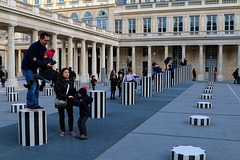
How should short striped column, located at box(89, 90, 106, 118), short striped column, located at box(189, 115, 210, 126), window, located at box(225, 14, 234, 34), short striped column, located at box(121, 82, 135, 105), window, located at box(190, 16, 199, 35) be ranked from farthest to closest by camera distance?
1. window, located at box(190, 16, 199, 35)
2. window, located at box(225, 14, 234, 34)
3. short striped column, located at box(121, 82, 135, 105)
4. short striped column, located at box(89, 90, 106, 118)
5. short striped column, located at box(189, 115, 210, 126)

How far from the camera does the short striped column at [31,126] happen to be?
5.50 metres

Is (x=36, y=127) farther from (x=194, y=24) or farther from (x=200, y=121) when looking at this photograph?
(x=194, y=24)

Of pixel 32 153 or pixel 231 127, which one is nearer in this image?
pixel 32 153

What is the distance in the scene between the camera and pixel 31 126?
554cm

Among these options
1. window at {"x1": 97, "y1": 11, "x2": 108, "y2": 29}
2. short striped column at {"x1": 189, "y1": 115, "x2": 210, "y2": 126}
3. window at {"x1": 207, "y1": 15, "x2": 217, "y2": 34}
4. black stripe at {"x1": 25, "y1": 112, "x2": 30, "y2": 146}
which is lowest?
short striped column at {"x1": 189, "y1": 115, "x2": 210, "y2": 126}

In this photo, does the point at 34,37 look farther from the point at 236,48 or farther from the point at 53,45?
the point at 236,48

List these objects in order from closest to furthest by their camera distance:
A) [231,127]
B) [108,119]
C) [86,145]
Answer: [86,145] < [231,127] < [108,119]

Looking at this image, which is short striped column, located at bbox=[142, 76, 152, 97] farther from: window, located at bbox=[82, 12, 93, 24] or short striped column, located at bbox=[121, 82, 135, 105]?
window, located at bbox=[82, 12, 93, 24]

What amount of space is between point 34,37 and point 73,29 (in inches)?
286

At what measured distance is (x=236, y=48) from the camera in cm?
4512

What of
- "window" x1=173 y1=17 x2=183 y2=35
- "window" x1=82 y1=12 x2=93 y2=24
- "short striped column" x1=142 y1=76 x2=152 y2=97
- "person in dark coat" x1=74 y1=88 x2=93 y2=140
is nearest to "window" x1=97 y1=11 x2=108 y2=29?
"window" x1=82 y1=12 x2=93 y2=24

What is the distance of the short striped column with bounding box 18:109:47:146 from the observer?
5496 mm

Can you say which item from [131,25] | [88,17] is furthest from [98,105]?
[88,17]

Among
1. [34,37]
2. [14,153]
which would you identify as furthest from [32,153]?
[34,37]
